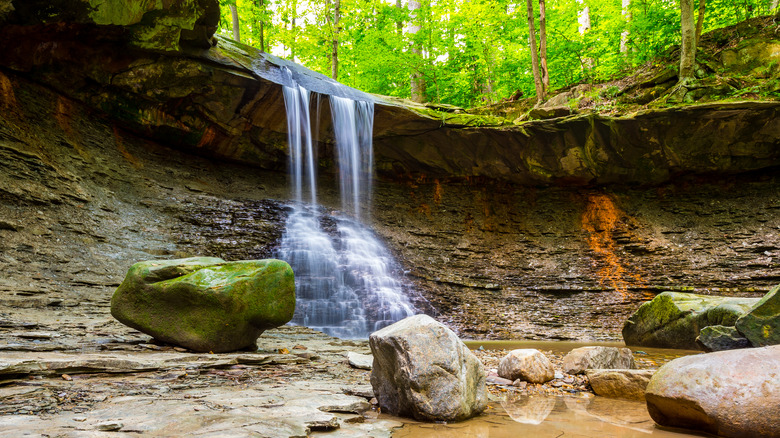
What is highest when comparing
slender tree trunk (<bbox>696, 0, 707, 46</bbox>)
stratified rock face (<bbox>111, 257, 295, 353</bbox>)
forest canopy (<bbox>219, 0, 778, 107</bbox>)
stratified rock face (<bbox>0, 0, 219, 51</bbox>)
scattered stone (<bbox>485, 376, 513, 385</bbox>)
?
forest canopy (<bbox>219, 0, 778, 107</bbox>)

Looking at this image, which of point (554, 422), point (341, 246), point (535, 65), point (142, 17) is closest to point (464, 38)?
point (535, 65)


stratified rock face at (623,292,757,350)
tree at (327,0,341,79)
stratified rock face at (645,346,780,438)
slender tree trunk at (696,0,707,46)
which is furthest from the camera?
tree at (327,0,341,79)

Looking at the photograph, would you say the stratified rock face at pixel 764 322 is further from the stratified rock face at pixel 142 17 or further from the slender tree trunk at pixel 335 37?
the slender tree trunk at pixel 335 37

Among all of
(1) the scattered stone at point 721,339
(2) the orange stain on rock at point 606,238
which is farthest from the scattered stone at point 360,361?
(2) the orange stain on rock at point 606,238

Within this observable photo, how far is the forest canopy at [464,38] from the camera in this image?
15.7 metres

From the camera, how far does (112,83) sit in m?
10.8

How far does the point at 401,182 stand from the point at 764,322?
36.7 feet

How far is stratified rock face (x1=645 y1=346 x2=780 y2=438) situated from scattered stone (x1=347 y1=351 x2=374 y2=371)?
2.77 metres

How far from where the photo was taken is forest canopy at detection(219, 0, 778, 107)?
1569 cm

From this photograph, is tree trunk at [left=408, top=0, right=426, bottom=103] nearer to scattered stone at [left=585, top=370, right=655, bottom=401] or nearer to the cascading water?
the cascading water

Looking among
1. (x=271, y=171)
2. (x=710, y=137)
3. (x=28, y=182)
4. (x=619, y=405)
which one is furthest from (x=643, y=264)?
(x=28, y=182)

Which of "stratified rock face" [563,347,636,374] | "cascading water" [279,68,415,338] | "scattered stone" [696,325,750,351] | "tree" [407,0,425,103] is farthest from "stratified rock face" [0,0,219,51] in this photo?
"scattered stone" [696,325,750,351]

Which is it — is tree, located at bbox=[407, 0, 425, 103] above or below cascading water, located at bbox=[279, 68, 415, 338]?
above

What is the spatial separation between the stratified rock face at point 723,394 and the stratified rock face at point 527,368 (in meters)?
1.39
